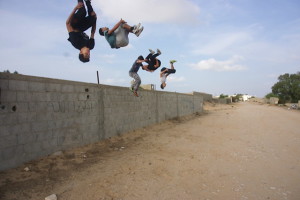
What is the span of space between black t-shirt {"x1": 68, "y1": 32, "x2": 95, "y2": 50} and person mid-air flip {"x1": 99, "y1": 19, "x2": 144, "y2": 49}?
619 millimetres

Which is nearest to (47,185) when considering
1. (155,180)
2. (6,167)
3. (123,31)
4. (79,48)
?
(6,167)

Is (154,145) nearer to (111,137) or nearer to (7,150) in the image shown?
(111,137)

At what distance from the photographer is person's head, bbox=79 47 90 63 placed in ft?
10.0

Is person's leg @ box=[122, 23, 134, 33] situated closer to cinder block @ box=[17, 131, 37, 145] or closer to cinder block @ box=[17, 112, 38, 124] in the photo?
cinder block @ box=[17, 112, 38, 124]

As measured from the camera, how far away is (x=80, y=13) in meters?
2.91

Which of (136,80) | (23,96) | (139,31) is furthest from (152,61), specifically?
(23,96)

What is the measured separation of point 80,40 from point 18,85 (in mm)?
3134

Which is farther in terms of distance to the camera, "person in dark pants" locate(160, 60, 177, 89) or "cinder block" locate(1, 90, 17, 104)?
"person in dark pants" locate(160, 60, 177, 89)

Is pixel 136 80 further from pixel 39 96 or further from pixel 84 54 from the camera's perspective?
pixel 84 54

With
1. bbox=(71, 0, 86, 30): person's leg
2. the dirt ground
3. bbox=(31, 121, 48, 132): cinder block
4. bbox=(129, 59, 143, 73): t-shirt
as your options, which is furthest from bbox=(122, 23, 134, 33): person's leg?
bbox=(31, 121, 48, 132): cinder block

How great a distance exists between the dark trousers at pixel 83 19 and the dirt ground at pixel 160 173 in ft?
9.56

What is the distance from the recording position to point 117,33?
149 inches

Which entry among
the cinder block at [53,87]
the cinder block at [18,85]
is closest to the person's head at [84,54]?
the cinder block at [18,85]

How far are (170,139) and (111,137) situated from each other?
2509mm
